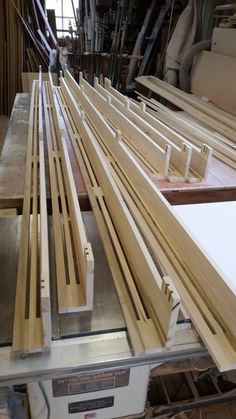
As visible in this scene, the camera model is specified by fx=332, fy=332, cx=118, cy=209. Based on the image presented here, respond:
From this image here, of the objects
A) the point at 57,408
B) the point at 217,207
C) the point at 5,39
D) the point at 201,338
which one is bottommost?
the point at 57,408

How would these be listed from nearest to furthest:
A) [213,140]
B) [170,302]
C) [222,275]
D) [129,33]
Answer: [170,302] < [222,275] < [213,140] < [129,33]

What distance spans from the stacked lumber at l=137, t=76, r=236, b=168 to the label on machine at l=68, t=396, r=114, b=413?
1241 millimetres

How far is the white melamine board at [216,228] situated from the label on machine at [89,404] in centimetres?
55

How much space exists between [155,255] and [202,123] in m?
1.69

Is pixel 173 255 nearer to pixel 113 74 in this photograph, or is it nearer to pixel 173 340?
pixel 173 340

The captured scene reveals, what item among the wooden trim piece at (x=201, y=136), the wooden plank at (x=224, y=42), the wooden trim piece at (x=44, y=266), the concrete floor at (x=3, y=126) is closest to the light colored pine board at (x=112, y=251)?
the wooden trim piece at (x=44, y=266)

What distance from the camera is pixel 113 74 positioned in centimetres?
503

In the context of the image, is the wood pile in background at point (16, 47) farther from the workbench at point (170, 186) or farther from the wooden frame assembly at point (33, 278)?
the wooden frame assembly at point (33, 278)

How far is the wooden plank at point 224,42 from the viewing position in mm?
2787

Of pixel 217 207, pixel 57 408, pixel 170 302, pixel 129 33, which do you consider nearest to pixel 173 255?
pixel 170 302

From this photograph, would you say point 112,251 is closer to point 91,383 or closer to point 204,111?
point 91,383

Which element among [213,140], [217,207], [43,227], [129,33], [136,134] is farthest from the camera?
[129,33]

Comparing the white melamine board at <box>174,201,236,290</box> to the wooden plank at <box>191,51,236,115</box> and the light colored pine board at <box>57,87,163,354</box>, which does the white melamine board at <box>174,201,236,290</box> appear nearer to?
the light colored pine board at <box>57,87,163,354</box>

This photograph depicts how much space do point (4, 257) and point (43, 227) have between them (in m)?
0.19
